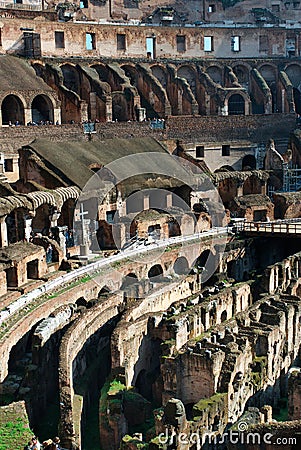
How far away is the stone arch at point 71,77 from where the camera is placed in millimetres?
49125

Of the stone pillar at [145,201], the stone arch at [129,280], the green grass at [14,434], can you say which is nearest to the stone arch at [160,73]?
the stone pillar at [145,201]

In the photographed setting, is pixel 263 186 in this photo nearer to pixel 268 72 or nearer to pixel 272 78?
pixel 272 78

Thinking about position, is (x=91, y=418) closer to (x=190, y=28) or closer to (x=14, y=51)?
(x=14, y=51)

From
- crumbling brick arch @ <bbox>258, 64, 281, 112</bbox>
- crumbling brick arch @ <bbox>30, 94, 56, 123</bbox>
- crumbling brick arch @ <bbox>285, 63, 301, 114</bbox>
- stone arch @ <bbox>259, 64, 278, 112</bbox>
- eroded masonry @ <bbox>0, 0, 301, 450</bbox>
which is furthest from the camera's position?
crumbling brick arch @ <bbox>285, 63, 301, 114</bbox>

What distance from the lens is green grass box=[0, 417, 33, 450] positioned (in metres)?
15.4

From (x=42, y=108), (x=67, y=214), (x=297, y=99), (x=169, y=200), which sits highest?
(x=297, y=99)

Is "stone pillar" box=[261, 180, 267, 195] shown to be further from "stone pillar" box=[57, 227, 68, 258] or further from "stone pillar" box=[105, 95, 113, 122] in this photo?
"stone pillar" box=[57, 227, 68, 258]

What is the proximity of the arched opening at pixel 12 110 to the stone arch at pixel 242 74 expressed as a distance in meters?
20.9

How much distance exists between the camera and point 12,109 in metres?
43.5

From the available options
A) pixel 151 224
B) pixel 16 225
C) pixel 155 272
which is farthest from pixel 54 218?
pixel 155 272

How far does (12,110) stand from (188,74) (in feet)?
57.6

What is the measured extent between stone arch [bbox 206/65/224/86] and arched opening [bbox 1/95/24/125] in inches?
741

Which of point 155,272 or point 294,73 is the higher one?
point 294,73

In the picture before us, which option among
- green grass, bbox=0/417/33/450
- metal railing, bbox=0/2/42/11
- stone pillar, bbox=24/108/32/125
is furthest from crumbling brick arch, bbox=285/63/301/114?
green grass, bbox=0/417/33/450
